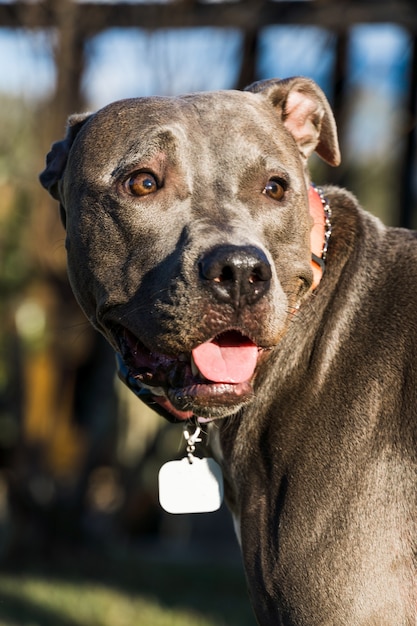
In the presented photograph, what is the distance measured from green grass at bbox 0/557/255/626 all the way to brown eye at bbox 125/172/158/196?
11.9ft

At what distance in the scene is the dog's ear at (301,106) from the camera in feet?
12.9

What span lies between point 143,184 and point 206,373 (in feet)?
2.45

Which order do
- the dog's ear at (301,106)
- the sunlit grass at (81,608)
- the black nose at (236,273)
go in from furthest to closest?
the sunlit grass at (81,608) → the dog's ear at (301,106) → the black nose at (236,273)

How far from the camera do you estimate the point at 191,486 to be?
366 centimetres

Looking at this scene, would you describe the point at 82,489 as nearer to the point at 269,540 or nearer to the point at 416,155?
the point at 416,155

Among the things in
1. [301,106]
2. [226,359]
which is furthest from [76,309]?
[226,359]

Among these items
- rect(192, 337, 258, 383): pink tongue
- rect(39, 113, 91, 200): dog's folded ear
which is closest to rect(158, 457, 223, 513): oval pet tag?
rect(192, 337, 258, 383): pink tongue

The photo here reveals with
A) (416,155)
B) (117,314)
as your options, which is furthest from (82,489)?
(117,314)

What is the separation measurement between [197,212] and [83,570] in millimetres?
5405

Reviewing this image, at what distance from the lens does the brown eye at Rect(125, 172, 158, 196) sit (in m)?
3.46

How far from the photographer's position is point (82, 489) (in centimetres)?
844

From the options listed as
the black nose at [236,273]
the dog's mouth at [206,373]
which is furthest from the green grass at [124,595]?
the black nose at [236,273]

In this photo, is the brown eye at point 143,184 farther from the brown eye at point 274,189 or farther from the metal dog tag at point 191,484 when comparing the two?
the metal dog tag at point 191,484

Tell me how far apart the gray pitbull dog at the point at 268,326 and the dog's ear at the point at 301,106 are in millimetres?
111
